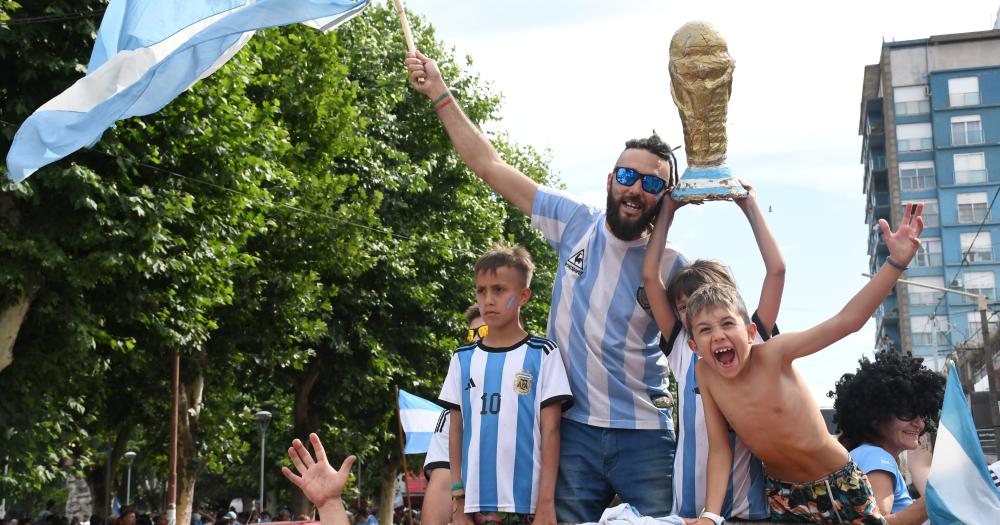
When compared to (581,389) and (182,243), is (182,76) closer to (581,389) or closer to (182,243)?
(581,389)

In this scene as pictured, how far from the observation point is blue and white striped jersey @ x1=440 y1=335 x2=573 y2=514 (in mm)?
5520

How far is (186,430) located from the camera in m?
27.6

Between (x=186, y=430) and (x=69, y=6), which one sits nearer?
(x=69, y=6)

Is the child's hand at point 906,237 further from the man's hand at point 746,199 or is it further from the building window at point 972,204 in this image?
the building window at point 972,204

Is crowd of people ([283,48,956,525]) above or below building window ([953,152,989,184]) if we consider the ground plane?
below

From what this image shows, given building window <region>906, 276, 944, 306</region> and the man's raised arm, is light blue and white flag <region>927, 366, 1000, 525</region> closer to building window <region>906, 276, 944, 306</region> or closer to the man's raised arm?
the man's raised arm

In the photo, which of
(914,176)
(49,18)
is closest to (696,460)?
(49,18)

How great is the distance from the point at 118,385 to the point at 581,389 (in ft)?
73.8

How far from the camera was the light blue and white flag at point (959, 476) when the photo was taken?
190 inches

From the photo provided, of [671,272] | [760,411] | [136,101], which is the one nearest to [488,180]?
[671,272]

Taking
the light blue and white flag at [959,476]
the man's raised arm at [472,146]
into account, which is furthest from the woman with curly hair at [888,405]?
the man's raised arm at [472,146]

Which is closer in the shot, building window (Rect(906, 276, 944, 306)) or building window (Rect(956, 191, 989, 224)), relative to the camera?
building window (Rect(956, 191, 989, 224))


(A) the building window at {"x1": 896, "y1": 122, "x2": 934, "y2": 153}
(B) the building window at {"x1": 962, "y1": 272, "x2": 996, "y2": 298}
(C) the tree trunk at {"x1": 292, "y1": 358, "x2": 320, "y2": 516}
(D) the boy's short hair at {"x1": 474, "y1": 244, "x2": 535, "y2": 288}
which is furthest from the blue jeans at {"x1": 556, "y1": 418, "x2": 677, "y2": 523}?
(A) the building window at {"x1": 896, "y1": 122, "x2": 934, "y2": 153}

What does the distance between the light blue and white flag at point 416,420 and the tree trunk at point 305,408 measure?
38.5 feet
